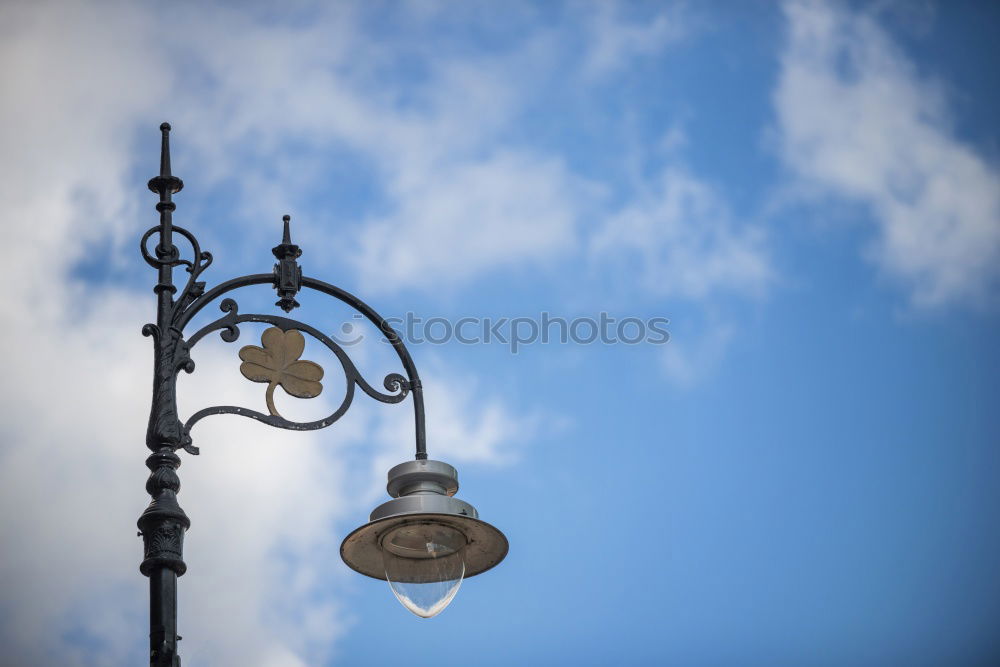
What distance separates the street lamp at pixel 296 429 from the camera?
6328mm

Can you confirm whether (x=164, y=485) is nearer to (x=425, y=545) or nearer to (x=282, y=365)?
(x=282, y=365)

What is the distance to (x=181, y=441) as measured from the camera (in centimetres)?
641

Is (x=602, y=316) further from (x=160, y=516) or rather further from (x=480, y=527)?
(x=160, y=516)

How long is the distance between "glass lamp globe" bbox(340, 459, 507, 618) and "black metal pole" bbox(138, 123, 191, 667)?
0.81 m

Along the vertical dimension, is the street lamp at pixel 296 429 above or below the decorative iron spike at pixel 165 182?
below

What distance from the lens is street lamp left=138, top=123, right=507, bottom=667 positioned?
6328 millimetres

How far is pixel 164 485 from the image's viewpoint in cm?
631

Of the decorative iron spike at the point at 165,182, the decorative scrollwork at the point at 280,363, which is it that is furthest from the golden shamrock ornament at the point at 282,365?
the decorative iron spike at the point at 165,182

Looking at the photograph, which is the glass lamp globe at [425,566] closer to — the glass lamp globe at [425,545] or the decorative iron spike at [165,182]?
the glass lamp globe at [425,545]

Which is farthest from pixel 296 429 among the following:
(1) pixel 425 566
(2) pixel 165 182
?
(2) pixel 165 182

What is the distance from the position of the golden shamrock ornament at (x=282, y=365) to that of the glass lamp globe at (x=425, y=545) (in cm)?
61

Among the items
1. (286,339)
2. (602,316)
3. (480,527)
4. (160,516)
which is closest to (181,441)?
(160,516)

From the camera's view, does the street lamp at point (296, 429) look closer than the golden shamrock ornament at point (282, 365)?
Yes

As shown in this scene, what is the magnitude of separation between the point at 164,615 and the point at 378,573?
119 centimetres
